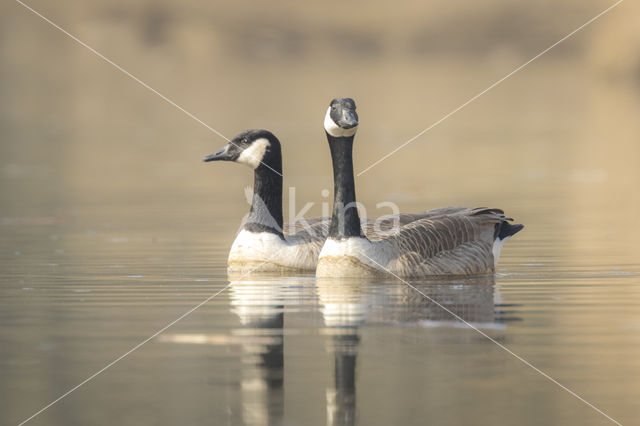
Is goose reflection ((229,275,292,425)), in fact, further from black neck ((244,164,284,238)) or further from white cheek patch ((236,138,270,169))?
white cheek patch ((236,138,270,169))

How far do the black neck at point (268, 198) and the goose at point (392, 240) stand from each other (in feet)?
5.36

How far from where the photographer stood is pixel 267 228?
16266 millimetres

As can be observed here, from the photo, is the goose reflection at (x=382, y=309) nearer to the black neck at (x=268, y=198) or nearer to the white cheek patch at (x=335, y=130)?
the white cheek patch at (x=335, y=130)

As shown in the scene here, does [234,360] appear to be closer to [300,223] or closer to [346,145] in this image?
[346,145]

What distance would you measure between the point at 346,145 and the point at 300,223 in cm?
260

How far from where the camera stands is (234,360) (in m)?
9.73

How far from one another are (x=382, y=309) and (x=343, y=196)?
297 cm

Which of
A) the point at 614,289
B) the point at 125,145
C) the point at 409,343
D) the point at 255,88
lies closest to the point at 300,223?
the point at 614,289

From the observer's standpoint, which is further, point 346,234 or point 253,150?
point 253,150

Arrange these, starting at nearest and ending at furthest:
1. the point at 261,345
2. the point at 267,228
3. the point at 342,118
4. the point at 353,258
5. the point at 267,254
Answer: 1. the point at 261,345
2. the point at 353,258
3. the point at 342,118
4. the point at 267,254
5. the point at 267,228

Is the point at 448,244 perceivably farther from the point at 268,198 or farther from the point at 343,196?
the point at 268,198

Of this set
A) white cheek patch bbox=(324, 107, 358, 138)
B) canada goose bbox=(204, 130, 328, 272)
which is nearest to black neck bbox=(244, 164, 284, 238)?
canada goose bbox=(204, 130, 328, 272)

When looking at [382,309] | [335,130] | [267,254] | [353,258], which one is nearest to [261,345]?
[382,309]

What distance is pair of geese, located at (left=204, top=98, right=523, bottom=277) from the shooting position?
47.5ft
